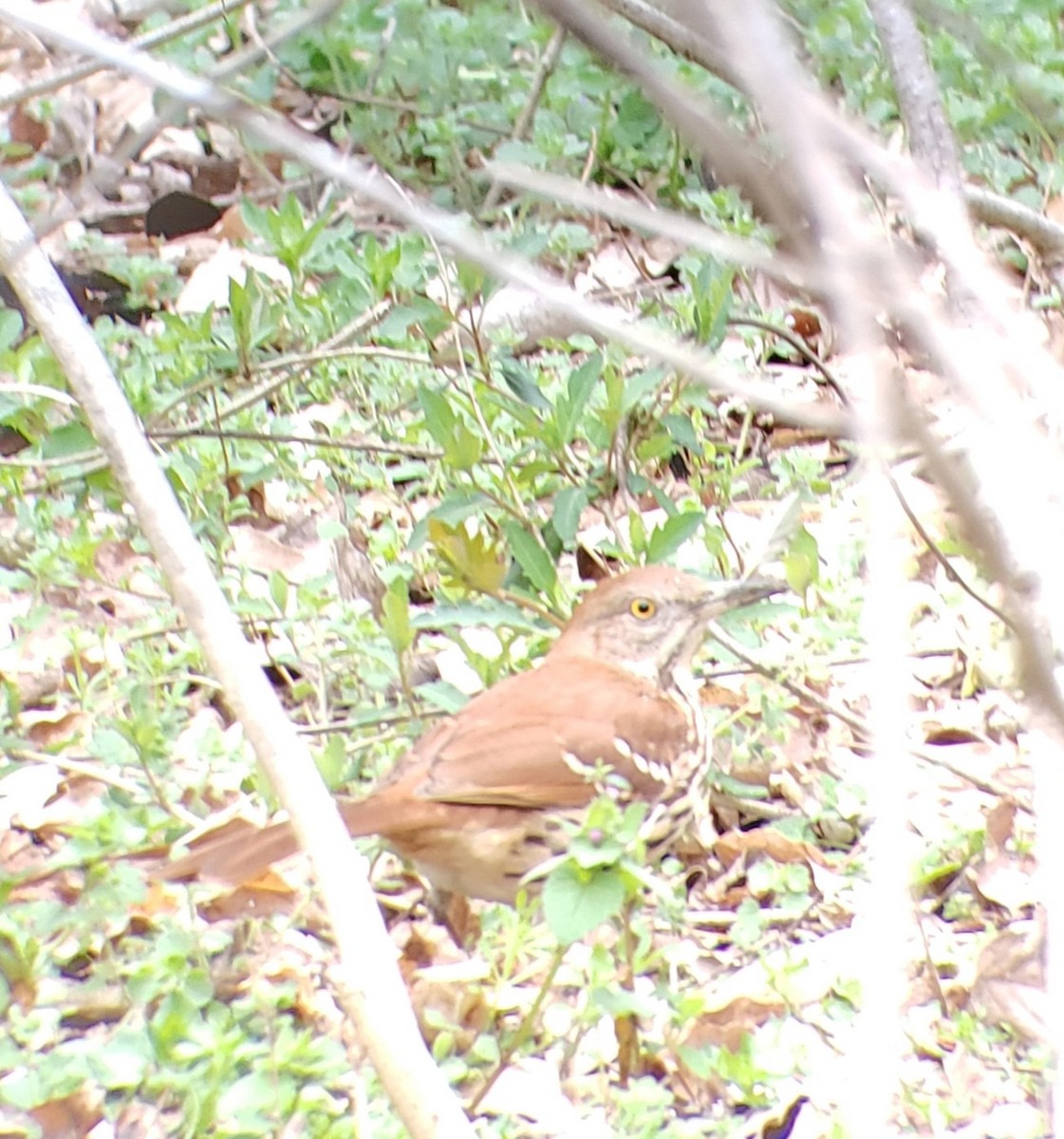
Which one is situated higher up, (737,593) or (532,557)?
→ (737,593)

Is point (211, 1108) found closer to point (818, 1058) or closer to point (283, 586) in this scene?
point (818, 1058)

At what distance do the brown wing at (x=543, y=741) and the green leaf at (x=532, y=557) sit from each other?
26cm

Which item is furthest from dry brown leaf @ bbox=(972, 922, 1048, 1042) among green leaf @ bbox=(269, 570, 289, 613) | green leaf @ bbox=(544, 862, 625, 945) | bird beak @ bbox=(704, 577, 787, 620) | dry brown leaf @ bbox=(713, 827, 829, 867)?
green leaf @ bbox=(269, 570, 289, 613)

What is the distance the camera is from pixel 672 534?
9.08 ft

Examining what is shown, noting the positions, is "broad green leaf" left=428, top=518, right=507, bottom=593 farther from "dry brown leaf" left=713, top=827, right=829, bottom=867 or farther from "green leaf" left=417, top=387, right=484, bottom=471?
"dry brown leaf" left=713, top=827, right=829, bottom=867

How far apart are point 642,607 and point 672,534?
0.16 meters

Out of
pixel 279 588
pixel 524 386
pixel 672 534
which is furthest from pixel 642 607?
pixel 279 588

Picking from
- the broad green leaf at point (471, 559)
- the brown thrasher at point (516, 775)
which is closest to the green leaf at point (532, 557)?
the broad green leaf at point (471, 559)

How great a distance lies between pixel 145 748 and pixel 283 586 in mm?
462

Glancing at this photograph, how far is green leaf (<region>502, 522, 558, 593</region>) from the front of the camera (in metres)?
2.77

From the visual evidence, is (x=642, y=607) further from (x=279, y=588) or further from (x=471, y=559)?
(x=279, y=588)

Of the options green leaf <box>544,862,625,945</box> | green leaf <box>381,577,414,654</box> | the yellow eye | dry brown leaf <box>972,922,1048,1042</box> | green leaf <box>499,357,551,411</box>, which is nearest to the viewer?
green leaf <box>544,862,625,945</box>

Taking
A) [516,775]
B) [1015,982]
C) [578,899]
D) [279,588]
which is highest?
[578,899]

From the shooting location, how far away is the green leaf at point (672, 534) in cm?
277
